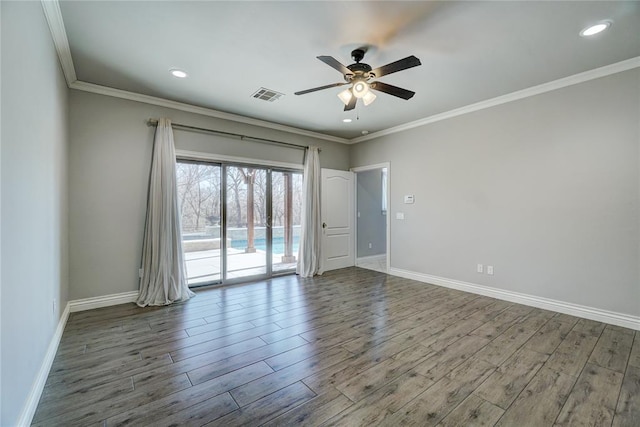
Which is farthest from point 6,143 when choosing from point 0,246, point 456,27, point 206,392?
point 456,27

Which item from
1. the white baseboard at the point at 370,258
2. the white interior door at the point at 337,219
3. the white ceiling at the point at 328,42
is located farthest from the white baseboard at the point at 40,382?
the white baseboard at the point at 370,258

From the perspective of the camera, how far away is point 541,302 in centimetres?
371

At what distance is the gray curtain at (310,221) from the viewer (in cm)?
550

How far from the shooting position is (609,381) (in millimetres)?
2154

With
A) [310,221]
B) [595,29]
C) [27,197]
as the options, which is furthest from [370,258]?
[27,197]

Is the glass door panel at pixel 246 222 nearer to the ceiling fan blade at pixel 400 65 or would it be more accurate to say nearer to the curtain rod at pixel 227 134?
the curtain rod at pixel 227 134

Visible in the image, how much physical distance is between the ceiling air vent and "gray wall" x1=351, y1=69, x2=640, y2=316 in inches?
104

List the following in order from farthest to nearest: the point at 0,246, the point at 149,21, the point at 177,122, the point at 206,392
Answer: the point at 177,122 < the point at 149,21 < the point at 206,392 < the point at 0,246

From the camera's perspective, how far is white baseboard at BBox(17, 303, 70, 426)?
167 centimetres

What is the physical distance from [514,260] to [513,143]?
1653 millimetres

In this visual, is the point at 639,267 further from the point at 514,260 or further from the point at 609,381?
the point at 609,381

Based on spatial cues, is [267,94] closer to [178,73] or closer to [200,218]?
[178,73]

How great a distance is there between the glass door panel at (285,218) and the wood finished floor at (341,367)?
176 centimetres

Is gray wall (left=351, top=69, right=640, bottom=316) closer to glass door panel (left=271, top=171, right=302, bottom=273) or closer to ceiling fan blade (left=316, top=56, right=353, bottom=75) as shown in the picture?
glass door panel (left=271, top=171, right=302, bottom=273)
